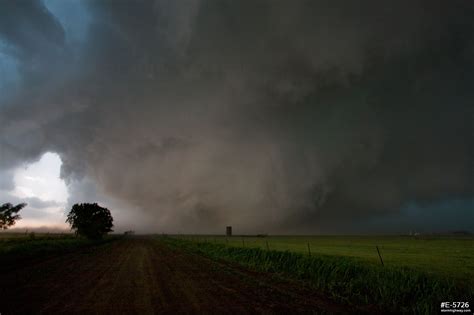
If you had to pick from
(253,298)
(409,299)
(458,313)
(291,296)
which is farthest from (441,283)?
(253,298)

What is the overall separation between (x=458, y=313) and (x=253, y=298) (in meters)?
7.41

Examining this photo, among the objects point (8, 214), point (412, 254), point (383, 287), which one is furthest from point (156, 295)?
point (8, 214)

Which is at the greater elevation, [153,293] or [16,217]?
[16,217]

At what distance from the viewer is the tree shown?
316 feet

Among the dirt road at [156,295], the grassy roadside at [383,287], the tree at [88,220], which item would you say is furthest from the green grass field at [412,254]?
the tree at [88,220]

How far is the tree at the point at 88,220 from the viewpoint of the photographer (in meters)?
96.2

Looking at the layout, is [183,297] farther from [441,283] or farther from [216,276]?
[441,283]

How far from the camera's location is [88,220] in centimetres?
9775

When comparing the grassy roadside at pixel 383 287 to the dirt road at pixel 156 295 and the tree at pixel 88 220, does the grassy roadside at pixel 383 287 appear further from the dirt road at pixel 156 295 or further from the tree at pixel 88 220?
the tree at pixel 88 220

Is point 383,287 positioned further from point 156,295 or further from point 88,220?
point 88,220

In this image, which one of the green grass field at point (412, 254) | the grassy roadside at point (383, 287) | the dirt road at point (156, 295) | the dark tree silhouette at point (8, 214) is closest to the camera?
the dirt road at point (156, 295)

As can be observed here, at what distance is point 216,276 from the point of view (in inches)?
783

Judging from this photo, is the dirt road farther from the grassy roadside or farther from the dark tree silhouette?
the dark tree silhouette

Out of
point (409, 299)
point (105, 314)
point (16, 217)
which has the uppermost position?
point (16, 217)
